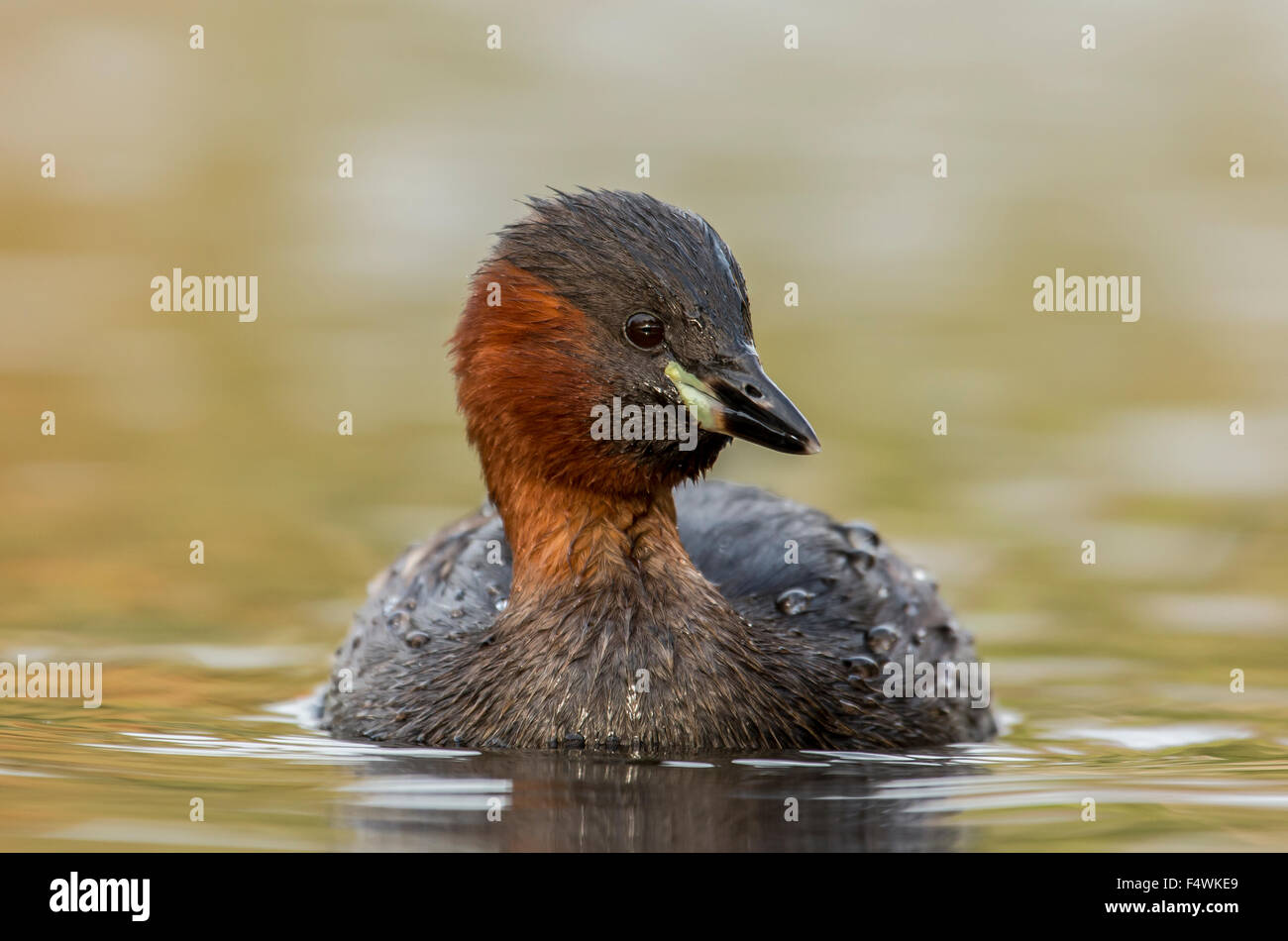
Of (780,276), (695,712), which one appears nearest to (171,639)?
(695,712)

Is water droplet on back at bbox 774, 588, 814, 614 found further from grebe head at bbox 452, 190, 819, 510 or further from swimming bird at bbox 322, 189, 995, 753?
grebe head at bbox 452, 190, 819, 510

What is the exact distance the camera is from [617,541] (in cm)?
1032

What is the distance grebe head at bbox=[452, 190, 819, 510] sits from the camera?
32.4 ft

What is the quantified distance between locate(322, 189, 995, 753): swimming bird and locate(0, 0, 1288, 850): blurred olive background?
0.62 metres

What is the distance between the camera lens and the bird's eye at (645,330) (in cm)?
997

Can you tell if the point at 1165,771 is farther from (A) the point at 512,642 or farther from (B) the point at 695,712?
(A) the point at 512,642

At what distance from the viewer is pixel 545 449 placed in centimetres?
1029

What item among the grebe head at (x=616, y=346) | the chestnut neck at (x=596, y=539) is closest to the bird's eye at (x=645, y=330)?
the grebe head at (x=616, y=346)

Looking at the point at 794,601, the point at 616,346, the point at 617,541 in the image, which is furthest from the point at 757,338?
the point at 616,346

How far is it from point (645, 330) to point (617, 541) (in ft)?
3.46

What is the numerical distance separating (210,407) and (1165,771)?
32.8ft

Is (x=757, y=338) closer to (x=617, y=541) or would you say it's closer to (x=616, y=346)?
(x=617, y=541)

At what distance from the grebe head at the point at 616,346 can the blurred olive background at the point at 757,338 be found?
1.60 m
